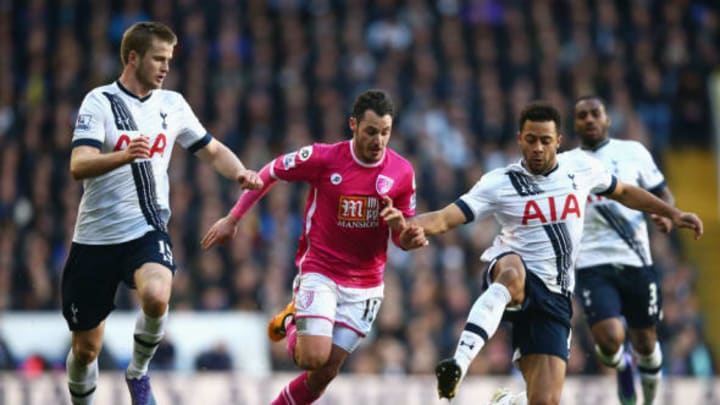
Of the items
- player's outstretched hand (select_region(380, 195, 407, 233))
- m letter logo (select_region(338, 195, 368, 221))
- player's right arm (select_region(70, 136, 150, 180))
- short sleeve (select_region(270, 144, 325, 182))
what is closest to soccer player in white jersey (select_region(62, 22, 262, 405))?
player's right arm (select_region(70, 136, 150, 180))

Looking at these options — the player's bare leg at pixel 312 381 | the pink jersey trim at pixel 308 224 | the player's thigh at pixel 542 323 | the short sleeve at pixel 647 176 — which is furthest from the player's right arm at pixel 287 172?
the short sleeve at pixel 647 176

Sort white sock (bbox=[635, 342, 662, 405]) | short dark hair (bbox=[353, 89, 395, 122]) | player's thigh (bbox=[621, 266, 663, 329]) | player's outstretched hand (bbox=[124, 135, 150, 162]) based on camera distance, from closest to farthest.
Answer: player's outstretched hand (bbox=[124, 135, 150, 162]) → short dark hair (bbox=[353, 89, 395, 122]) → player's thigh (bbox=[621, 266, 663, 329]) → white sock (bbox=[635, 342, 662, 405])

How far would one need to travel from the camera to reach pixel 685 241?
64.5 feet

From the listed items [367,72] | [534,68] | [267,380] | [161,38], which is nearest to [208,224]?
[267,380]

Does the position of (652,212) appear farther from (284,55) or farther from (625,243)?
(284,55)

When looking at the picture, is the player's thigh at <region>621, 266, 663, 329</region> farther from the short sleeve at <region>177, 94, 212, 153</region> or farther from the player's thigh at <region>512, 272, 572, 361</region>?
the short sleeve at <region>177, 94, 212, 153</region>

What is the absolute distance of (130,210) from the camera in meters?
8.77

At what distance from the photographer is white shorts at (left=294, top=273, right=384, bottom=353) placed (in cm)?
907

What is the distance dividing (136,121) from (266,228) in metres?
8.26

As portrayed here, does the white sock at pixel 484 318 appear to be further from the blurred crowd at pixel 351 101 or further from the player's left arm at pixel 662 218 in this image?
the blurred crowd at pixel 351 101

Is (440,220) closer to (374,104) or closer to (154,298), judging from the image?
(374,104)

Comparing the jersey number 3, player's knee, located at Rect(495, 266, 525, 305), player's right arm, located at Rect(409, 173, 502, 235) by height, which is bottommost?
player's knee, located at Rect(495, 266, 525, 305)

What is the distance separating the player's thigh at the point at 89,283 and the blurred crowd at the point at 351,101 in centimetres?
665

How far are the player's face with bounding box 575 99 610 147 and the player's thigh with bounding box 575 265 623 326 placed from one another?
1090mm
